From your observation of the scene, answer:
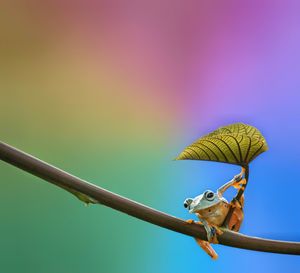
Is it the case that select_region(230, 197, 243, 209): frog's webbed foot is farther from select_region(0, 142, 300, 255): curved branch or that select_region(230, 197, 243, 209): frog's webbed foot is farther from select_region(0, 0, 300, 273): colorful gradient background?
select_region(0, 0, 300, 273): colorful gradient background

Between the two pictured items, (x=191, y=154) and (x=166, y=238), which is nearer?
(x=191, y=154)

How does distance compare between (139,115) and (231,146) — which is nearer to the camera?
(231,146)

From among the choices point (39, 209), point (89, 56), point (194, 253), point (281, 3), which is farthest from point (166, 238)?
point (281, 3)

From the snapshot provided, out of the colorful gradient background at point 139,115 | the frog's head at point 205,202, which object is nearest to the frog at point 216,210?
the frog's head at point 205,202

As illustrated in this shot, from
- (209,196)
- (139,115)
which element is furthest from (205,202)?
(139,115)

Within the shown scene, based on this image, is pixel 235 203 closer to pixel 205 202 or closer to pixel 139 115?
pixel 205 202

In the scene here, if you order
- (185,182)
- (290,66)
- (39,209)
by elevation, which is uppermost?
(290,66)

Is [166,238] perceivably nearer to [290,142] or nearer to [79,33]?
[290,142]
